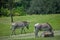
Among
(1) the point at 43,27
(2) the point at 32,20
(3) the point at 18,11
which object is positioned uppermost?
(3) the point at 18,11

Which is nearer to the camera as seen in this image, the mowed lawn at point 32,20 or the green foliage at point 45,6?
the mowed lawn at point 32,20

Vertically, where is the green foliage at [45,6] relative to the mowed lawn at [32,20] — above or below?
above

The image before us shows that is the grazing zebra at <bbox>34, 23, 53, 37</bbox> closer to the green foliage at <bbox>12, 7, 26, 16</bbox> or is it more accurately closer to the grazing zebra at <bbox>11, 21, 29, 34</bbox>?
the grazing zebra at <bbox>11, 21, 29, 34</bbox>

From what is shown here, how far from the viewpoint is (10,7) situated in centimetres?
530

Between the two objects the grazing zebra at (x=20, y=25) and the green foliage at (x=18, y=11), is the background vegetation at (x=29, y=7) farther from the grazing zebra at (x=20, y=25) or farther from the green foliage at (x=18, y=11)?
the grazing zebra at (x=20, y=25)

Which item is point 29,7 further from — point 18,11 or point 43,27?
point 43,27

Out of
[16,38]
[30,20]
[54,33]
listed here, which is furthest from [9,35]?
[54,33]

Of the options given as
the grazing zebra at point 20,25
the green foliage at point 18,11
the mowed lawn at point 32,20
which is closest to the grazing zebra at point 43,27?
the mowed lawn at point 32,20

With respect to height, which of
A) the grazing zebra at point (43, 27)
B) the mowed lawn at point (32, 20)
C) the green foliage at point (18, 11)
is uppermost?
the green foliage at point (18, 11)

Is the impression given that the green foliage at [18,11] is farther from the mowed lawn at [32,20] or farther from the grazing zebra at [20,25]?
the grazing zebra at [20,25]

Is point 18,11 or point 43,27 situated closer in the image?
point 18,11

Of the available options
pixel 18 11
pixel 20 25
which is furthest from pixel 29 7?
pixel 20 25

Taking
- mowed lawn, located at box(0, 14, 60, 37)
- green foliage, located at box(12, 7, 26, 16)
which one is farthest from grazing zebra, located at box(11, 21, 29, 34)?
green foliage, located at box(12, 7, 26, 16)

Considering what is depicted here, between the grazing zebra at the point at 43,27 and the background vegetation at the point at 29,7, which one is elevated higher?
the background vegetation at the point at 29,7
